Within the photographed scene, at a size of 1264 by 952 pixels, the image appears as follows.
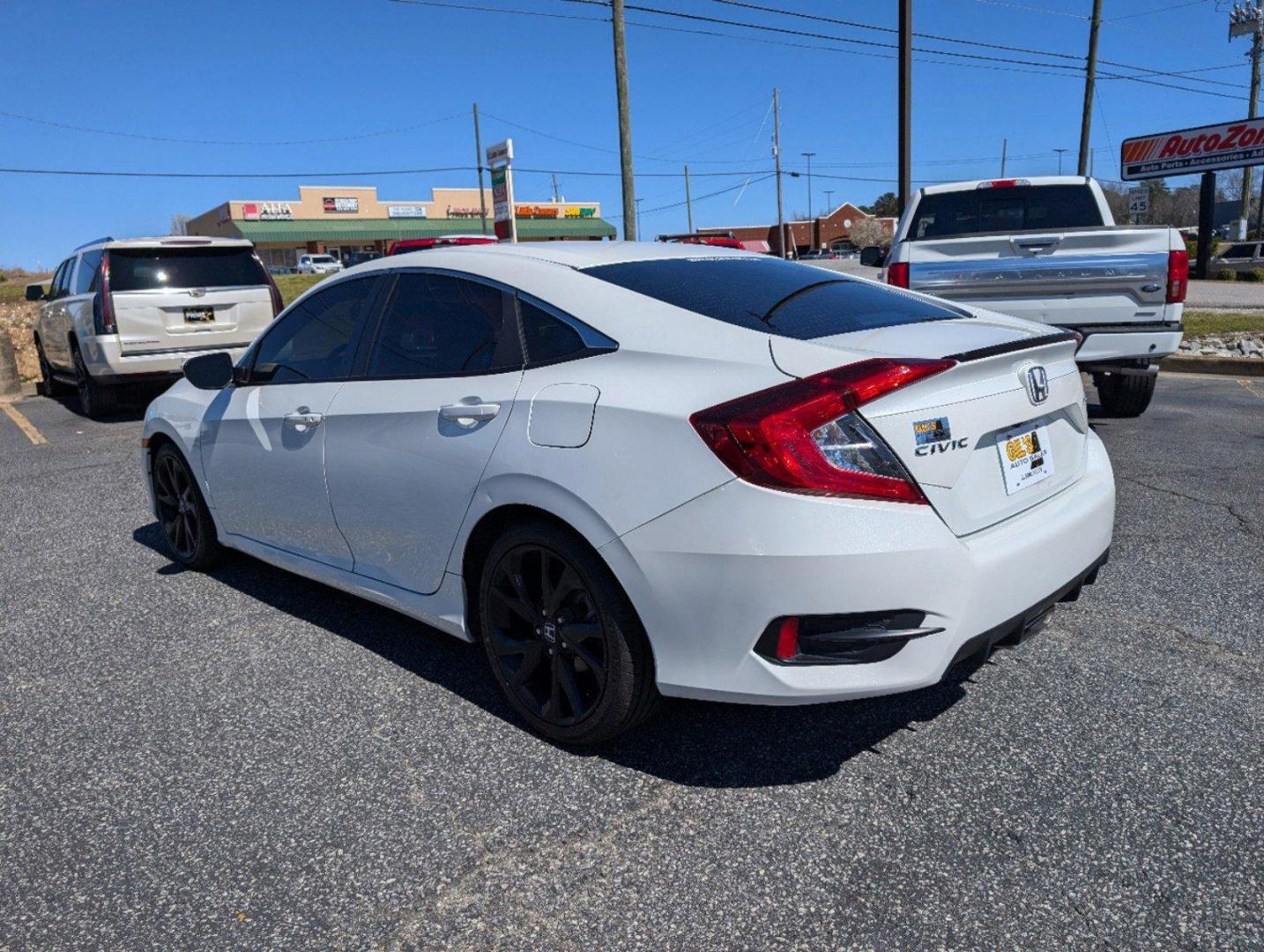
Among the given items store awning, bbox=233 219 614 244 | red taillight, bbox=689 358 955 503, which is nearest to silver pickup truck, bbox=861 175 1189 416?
red taillight, bbox=689 358 955 503

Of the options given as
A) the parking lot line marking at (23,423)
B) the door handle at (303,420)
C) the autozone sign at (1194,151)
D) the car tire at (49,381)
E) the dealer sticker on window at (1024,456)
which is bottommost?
the parking lot line marking at (23,423)

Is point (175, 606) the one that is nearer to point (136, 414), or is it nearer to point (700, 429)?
point (700, 429)

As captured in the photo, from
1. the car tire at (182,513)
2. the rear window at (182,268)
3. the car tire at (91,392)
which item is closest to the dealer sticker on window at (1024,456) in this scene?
the car tire at (182,513)

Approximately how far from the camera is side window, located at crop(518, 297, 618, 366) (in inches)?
121

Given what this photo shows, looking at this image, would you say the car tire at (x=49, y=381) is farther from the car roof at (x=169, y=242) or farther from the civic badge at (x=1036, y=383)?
the civic badge at (x=1036, y=383)

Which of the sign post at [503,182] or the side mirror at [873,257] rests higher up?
the sign post at [503,182]

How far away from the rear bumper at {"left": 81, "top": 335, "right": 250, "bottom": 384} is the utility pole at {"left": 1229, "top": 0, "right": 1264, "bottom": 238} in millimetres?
44257

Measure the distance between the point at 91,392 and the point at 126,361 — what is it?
899 millimetres

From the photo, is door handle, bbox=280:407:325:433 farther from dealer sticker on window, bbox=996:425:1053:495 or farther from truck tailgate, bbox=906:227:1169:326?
truck tailgate, bbox=906:227:1169:326

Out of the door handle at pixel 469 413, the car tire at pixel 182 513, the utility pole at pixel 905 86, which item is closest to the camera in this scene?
the door handle at pixel 469 413

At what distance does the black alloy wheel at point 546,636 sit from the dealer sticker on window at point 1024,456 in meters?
1.24

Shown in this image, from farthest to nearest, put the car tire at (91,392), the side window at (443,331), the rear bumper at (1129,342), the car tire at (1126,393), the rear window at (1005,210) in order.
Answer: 1. the car tire at (91,392)
2. the rear window at (1005,210)
3. the car tire at (1126,393)
4. the rear bumper at (1129,342)
5. the side window at (443,331)

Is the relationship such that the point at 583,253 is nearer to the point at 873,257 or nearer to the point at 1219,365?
the point at 873,257

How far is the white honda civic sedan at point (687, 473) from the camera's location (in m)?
2.56
